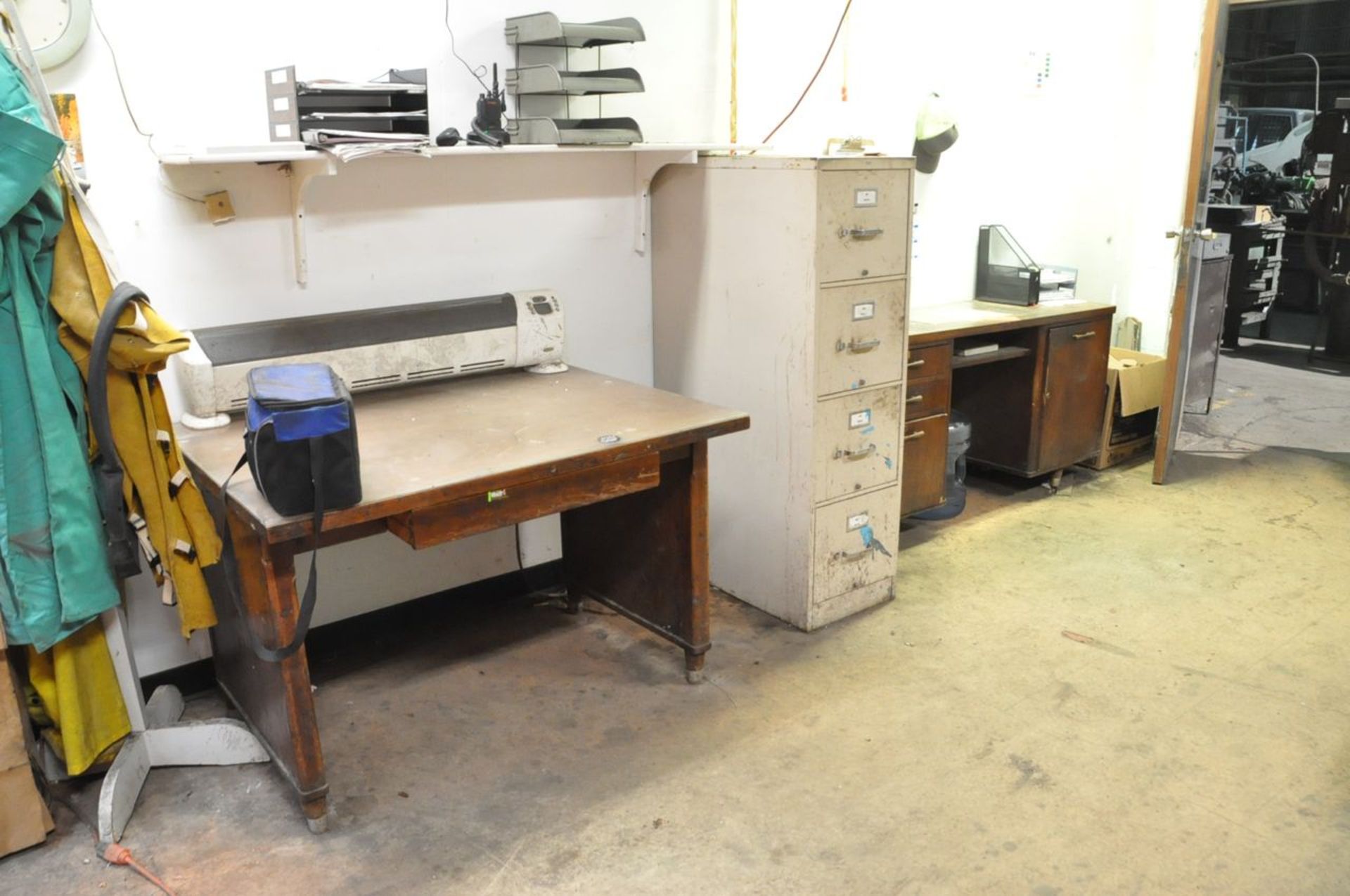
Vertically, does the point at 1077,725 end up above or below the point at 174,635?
below

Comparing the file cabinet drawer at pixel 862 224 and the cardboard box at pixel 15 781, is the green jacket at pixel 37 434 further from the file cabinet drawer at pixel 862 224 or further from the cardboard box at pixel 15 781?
the file cabinet drawer at pixel 862 224

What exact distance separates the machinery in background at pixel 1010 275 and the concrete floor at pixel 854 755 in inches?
46.0

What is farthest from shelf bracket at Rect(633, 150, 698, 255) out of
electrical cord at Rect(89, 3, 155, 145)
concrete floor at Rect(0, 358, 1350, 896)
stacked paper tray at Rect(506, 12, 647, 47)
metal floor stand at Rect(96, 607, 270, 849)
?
metal floor stand at Rect(96, 607, 270, 849)

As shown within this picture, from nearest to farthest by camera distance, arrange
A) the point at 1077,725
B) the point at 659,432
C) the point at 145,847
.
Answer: the point at 145,847, the point at 659,432, the point at 1077,725

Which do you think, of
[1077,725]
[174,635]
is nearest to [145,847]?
[174,635]

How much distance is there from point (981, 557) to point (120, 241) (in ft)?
8.97

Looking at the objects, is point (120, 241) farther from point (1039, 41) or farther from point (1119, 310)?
point (1119, 310)

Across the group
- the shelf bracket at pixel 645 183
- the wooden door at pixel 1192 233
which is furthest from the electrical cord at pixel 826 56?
the wooden door at pixel 1192 233

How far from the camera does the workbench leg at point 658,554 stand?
263cm

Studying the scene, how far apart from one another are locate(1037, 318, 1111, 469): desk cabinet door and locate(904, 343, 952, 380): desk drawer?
0.62 m

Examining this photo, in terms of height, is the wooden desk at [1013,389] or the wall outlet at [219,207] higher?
the wall outlet at [219,207]

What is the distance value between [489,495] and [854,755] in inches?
41.0

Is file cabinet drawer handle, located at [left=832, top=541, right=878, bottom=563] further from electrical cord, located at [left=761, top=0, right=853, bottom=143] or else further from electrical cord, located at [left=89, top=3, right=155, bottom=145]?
electrical cord, located at [left=89, top=3, right=155, bottom=145]

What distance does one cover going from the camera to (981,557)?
358 cm
